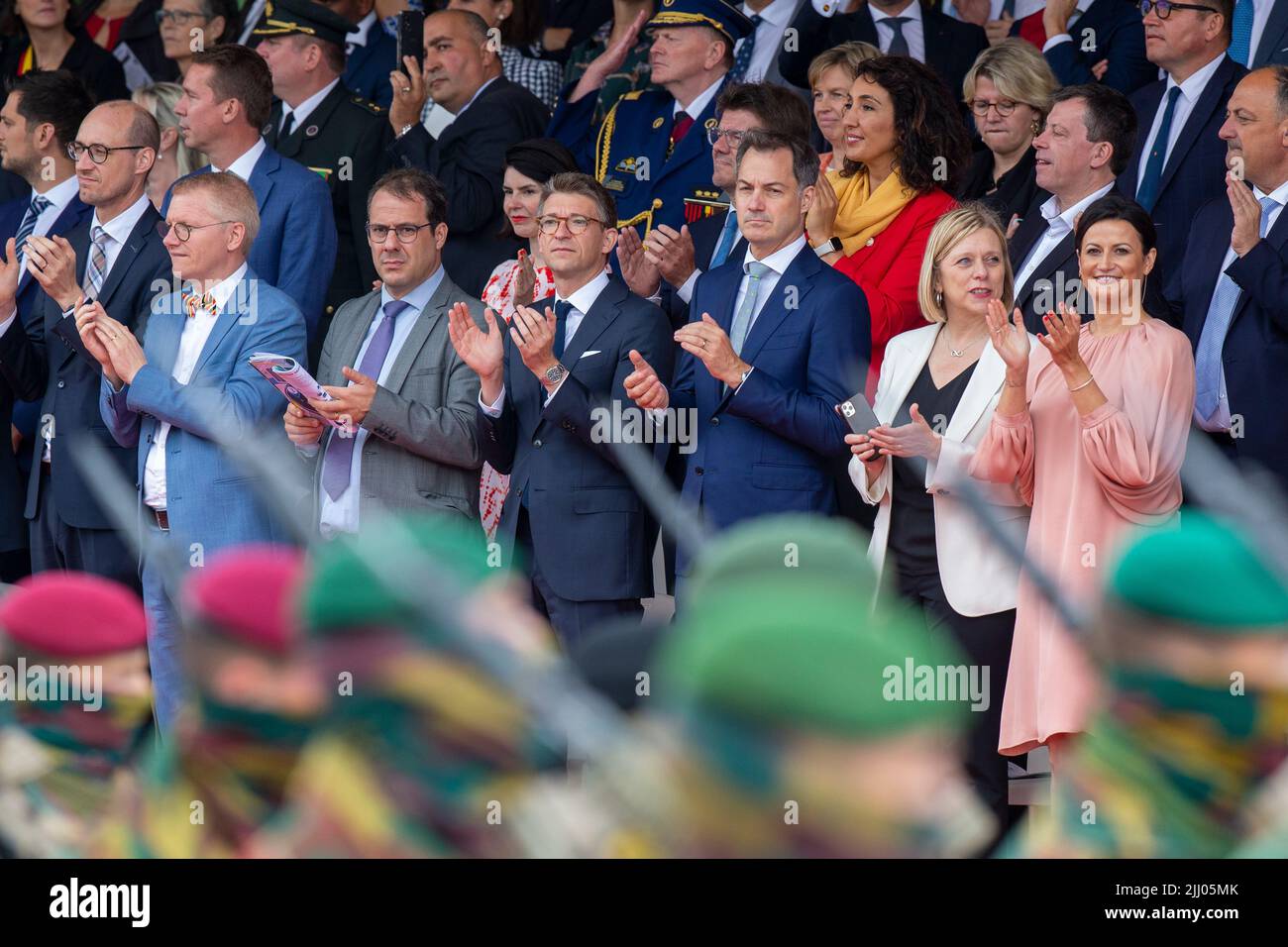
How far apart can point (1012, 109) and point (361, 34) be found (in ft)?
10.3

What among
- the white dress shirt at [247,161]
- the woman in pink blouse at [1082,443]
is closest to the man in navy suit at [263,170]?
the white dress shirt at [247,161]

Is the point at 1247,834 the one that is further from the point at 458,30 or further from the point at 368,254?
the point at 458,30

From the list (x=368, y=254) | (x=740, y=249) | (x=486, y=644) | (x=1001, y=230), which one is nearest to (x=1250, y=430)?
(x=1001, y=230)

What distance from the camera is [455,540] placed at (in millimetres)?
2002

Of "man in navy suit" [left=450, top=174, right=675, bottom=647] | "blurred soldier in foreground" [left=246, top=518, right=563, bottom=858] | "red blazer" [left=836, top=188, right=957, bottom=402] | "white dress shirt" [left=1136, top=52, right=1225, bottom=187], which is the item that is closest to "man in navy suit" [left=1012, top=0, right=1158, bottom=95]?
"white dress shirt" [left=1136, top=52, right=1225, bottom=187]

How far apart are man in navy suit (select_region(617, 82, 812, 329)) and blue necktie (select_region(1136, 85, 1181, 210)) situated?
1.05 meters

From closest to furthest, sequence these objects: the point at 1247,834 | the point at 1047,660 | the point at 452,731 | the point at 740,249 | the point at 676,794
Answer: the point at 676,794 → the point at 452,731 → the point at 1247,834 → the point at 1047,660 → the point at 740,249

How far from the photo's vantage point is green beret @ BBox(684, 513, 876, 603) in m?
1.96

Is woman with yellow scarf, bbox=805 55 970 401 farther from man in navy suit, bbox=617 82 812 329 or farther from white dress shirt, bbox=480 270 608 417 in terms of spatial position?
white dress shirt, bbox=480 270 608 417

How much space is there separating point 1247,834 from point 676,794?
74 centimetres

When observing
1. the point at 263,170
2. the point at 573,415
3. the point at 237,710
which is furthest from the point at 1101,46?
the point at 237,710

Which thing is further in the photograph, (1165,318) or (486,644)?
(1165,318)

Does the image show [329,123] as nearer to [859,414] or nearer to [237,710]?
[859,414]

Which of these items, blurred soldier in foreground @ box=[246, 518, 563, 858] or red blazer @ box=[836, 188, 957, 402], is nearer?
blurred soldier in foreground @ box=[246, 518, 563, 858]
